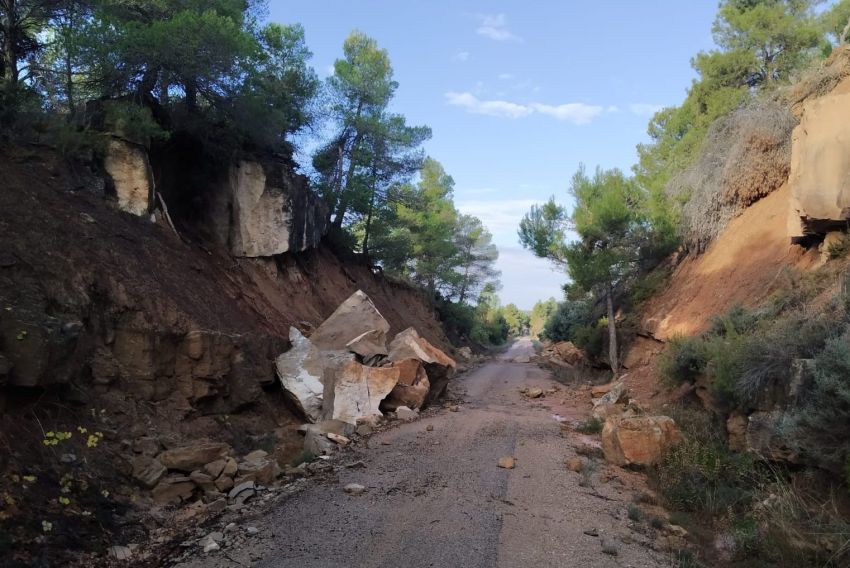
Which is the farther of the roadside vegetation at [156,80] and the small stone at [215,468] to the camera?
the roadside vegetation at [156,80]

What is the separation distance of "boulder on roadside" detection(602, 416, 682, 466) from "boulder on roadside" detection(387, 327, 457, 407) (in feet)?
19.4

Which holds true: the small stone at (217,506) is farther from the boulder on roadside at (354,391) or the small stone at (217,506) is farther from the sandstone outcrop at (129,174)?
the sandstone outcrop at (129,174)

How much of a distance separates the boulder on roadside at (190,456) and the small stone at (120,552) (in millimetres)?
1751

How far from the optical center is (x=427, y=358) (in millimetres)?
14906

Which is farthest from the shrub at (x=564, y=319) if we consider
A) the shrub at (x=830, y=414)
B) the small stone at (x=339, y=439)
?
the shrub at (x=830, y=414)

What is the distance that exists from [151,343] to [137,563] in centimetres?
447

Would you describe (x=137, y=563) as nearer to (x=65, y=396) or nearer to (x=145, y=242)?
(x=65, y=396)

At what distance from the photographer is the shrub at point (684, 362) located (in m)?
10.5

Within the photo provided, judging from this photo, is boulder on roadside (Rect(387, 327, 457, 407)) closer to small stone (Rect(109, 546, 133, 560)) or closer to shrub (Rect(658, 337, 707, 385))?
shrub (Rect(658, 337, 707, 385))

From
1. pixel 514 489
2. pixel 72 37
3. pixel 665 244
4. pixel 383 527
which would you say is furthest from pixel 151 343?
pixel 665 244

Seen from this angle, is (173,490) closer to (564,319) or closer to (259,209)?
(259,209)

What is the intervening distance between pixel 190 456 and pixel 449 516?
3.73 m

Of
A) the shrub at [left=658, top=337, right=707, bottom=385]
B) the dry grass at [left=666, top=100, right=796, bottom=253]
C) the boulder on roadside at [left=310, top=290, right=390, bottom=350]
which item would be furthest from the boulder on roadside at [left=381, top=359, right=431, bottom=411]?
the dry grass at [left=666, top=100, right=796, bottom=253]

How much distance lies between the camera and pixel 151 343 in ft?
29.6
